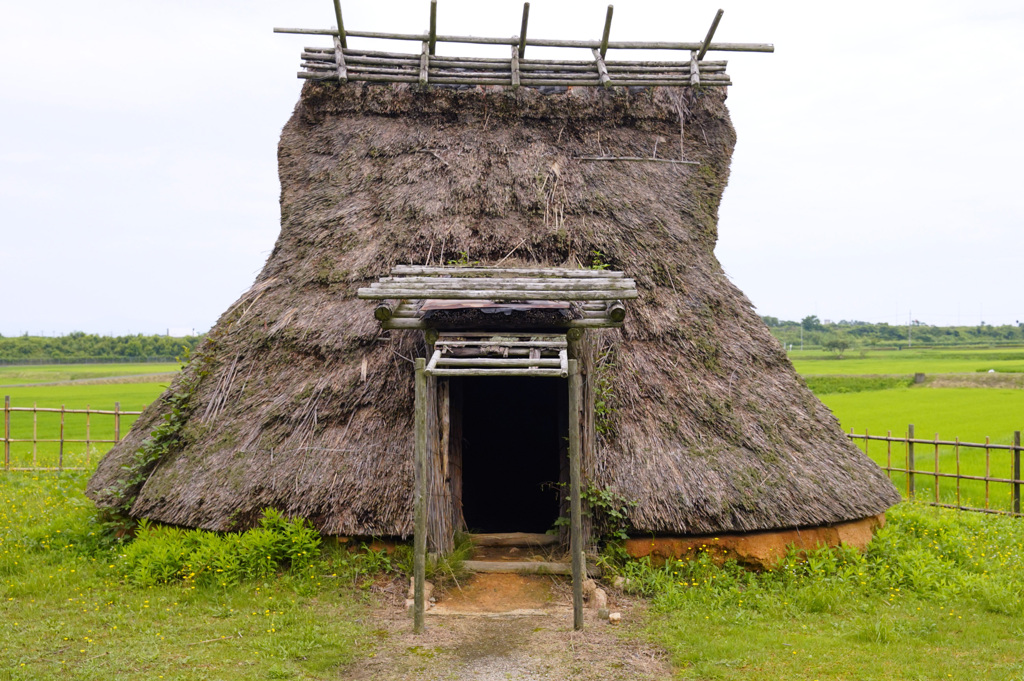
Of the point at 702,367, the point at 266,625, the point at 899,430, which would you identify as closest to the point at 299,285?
the point at 266,625

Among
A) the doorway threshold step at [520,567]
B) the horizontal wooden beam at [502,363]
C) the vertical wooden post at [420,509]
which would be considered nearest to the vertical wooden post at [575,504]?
the horizontal wooden beam at [502,363]

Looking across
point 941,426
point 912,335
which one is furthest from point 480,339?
point 912,335

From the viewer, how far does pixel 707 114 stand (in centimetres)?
986

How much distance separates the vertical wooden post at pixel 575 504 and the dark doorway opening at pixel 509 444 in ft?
14.2

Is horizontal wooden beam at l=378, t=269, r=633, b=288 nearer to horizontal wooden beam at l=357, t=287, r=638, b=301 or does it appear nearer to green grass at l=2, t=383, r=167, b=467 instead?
horizontal wooden beam at l=357, t=287, r=638, b=301

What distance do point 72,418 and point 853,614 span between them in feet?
88.3

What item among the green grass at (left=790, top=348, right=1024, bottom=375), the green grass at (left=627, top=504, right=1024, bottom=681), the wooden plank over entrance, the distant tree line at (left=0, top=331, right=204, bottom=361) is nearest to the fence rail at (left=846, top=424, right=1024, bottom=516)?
the green grass at (left=627, top=504, right=1024, bottom=681)

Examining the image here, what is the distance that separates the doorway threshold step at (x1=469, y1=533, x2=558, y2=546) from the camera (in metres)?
7.27

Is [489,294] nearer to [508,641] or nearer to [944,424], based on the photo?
[508,641]

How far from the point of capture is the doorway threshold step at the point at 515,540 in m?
7.27

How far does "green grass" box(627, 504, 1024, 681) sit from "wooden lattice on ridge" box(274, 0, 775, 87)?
21.0 ft

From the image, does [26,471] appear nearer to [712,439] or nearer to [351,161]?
[351,161]

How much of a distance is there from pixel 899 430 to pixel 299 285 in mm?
15368

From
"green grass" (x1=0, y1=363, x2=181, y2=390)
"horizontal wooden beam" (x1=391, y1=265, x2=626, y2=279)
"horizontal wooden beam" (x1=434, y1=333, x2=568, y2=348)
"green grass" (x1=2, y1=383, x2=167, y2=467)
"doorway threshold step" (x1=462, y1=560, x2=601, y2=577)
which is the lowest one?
"green grass" (x1=2, y1=383, x2=167, y2=467)
